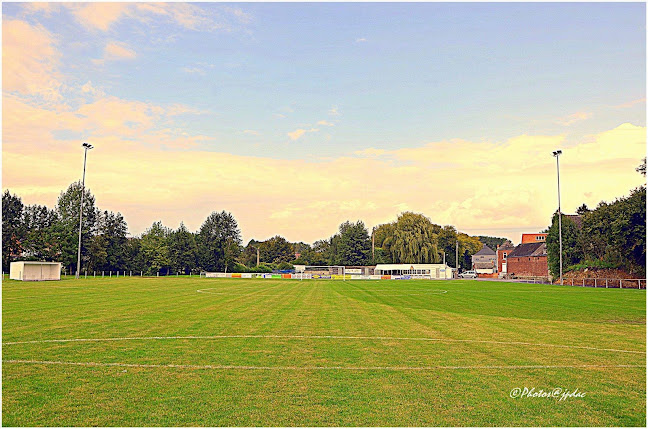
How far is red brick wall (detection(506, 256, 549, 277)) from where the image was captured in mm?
87812

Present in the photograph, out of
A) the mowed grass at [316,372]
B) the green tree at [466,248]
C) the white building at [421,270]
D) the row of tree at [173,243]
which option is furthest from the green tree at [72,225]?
the green tree at [466,248]

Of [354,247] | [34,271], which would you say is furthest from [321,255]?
[34,271]

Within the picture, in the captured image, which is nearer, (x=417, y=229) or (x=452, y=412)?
(x=452, y=412)

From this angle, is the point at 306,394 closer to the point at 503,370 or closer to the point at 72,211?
the point at 503,370

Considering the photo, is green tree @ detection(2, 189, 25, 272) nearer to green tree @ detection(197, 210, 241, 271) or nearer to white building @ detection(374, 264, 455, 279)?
green tree @ detection(197, 210, 241, 271)

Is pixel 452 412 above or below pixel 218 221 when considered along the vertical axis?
below

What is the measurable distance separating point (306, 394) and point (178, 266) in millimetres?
100377

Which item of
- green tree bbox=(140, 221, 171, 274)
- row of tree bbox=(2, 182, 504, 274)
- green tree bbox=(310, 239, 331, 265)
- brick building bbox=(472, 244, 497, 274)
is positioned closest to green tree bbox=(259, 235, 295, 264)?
row of tree bbox=(2, 182, 504, 274)

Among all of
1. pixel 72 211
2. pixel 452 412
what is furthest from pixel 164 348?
pixel 72 211

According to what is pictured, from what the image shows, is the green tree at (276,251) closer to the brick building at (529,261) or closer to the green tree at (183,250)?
the green tree at (183,250)

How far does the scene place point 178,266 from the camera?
104 meters

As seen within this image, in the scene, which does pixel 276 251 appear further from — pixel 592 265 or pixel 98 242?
pixel 592 265

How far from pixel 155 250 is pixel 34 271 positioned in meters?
41.1

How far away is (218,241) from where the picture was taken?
113000 mm
